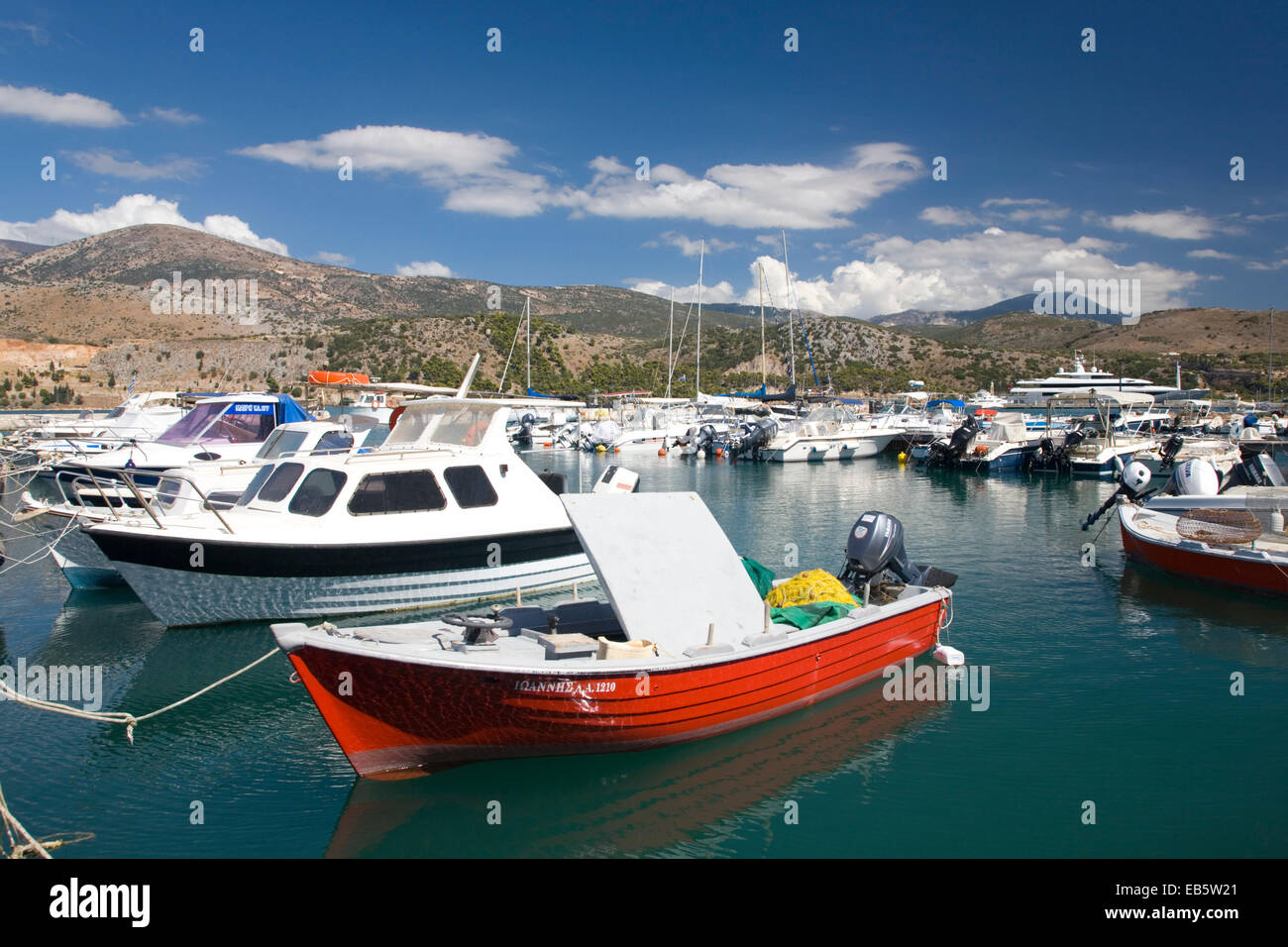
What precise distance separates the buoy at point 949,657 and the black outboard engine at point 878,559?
3.52 feet

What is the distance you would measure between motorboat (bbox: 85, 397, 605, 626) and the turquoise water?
40.2 inches

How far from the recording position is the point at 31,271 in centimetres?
12356

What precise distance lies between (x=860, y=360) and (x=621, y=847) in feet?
375

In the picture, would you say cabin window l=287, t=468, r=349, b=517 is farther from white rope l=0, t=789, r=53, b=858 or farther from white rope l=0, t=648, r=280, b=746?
white rope l=0, t=789, r=53, b=858

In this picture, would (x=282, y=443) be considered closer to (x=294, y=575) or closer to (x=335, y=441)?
(x=335, y=441)

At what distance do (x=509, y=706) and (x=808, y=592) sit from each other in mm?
4528

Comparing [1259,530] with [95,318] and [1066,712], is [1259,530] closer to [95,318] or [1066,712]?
[1066,712]

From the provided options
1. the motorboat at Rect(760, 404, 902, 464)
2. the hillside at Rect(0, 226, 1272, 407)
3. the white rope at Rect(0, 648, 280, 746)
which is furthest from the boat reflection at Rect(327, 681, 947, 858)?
the hillside at Rect(0, 226, 1272, 407)

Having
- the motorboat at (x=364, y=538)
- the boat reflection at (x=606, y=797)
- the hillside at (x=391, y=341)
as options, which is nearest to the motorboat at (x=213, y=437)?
the motorboat at (x=364, y=538)

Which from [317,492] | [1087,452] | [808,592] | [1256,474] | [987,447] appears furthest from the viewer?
[987,447]

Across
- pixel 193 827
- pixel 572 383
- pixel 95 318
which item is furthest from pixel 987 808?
pixel 95 318

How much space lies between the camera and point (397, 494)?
1434 cm

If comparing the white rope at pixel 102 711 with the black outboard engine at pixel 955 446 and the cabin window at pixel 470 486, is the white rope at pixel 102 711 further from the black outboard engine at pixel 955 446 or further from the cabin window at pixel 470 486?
the black outboard engine at pixel 955 446

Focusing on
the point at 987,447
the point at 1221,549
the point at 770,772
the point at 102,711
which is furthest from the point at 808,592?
the point at 987,447
